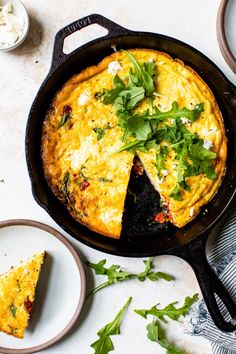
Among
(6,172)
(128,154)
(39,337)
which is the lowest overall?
(39,337)

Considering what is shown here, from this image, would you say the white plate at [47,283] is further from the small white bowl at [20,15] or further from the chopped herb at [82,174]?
the small white bowl at [20,15]

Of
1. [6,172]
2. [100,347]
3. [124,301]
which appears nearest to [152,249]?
[124,301]

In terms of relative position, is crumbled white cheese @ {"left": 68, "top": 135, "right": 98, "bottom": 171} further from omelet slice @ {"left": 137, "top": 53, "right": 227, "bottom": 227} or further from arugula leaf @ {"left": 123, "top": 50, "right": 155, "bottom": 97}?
arugula leaf @ {"left": 123, "top": 50, "right": 155, "bottom": 97}

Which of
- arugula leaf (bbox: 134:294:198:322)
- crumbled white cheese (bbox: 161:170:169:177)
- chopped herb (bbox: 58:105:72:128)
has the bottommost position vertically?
arugula leaf (bbox: 134:294:198:322)

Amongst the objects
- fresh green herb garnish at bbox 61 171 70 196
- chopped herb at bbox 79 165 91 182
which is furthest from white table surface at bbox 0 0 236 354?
chopped herb at bbox 79 165 91 182

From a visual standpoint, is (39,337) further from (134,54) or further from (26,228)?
(134,54)

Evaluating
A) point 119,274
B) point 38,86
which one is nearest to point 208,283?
point 119,274
